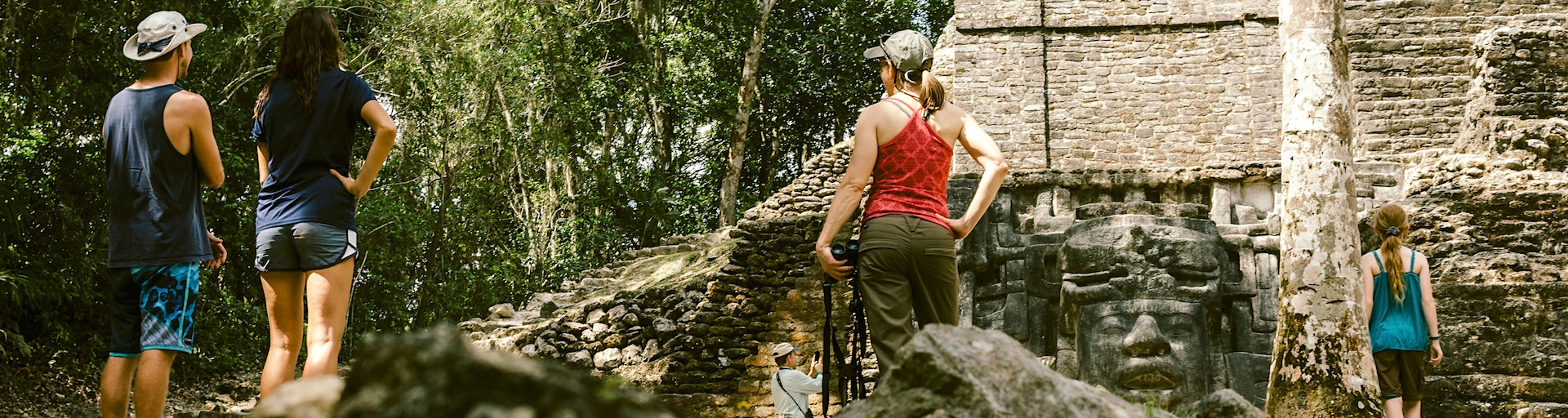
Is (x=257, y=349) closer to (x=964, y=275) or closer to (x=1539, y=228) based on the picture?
(x=964, y=275)

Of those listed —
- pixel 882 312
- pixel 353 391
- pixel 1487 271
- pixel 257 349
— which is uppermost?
pixel 353 391

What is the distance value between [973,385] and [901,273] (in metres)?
1.31

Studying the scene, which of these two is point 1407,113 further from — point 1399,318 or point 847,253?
point 847,253

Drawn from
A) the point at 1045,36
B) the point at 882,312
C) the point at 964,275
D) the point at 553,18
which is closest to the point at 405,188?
the point at 553,18

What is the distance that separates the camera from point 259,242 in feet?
9.79

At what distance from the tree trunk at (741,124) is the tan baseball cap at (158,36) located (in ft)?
55.4

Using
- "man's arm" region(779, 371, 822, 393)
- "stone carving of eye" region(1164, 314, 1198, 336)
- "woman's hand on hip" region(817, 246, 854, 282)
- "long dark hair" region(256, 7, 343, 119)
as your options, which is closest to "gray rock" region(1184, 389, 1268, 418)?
"woman's hand on hip" region(817, 246, 854, 282)

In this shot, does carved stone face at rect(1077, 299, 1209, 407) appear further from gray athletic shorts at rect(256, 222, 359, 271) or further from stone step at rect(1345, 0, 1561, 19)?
stone step at rect(1345, 0, 1561, 19)

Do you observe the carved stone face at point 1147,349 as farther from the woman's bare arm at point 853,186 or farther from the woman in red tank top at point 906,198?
the woman's bare arm at point 853,186

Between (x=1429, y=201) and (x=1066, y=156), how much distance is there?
8.43 metres

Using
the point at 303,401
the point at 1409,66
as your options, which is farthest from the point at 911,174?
the point at 1409,66

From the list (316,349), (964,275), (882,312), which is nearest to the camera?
(316,349)

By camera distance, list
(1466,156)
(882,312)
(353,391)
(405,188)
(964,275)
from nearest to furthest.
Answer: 1. (353,391)
2. (882,312)
3. (964,275)
4. (1466,156)
5. (405,188)

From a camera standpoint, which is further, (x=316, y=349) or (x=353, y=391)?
(x=316, y=349)
